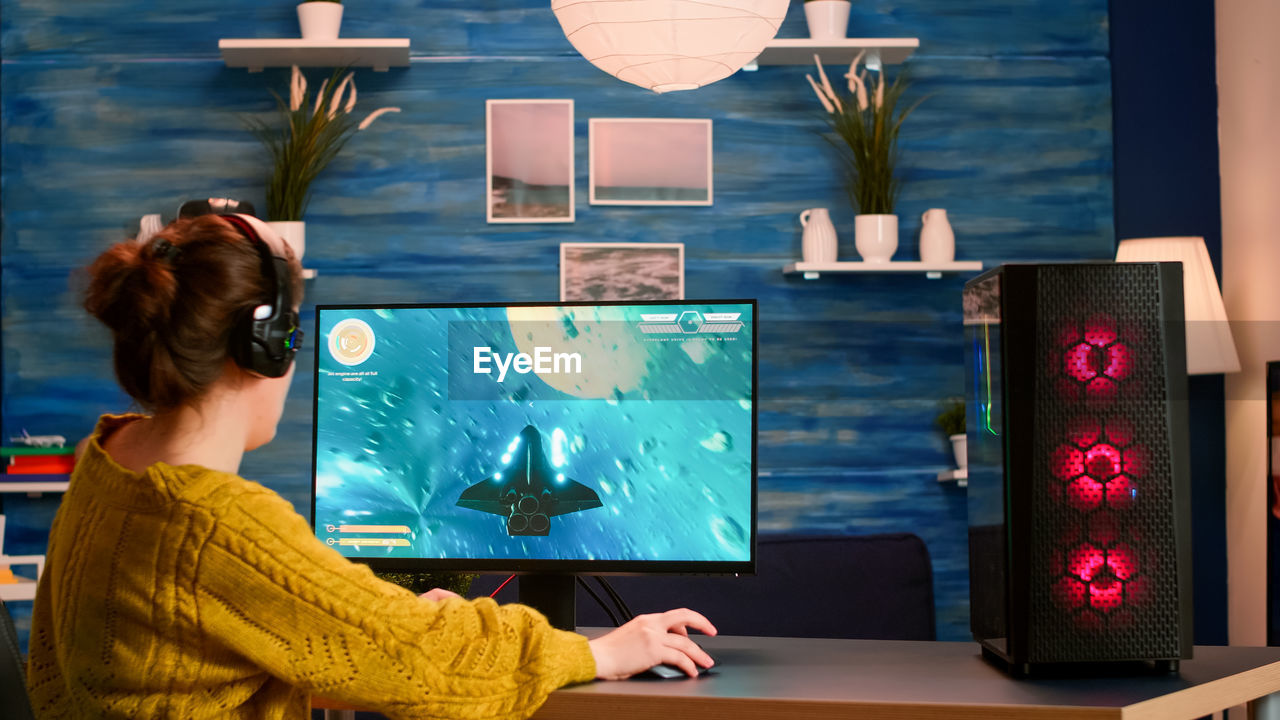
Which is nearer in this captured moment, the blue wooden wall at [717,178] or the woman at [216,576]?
the woman at [216,576]

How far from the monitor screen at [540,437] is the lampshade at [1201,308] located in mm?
1981

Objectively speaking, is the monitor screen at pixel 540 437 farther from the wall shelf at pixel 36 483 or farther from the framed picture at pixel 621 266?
the wall shelf at pixel 36 483

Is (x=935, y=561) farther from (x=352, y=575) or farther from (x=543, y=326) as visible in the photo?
(x=352, y=575)

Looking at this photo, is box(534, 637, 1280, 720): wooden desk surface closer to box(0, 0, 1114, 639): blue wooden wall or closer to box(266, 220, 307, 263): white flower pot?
box(0, 0, 1114, 639): blue wooden wall

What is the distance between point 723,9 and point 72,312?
252cm

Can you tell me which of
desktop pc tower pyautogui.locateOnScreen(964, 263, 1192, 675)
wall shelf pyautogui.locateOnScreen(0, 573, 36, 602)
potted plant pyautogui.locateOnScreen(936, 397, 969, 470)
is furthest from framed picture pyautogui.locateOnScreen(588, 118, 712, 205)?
desktop pc tower pyautogui.locateOnScreen(964, 263, 1192, 675)

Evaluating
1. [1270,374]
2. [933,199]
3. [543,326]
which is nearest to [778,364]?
[933,199]

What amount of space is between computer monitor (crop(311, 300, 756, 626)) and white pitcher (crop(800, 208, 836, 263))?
6.31 feet

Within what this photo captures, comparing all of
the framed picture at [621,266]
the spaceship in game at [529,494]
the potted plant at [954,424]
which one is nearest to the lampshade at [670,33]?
the spaceship in game at [529,494]

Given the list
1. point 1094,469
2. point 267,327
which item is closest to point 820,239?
point 1094,469

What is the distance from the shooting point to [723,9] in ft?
5.77

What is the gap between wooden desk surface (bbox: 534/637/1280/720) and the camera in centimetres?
103

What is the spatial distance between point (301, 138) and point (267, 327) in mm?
2350

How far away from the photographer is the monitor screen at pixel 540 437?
1.37 m
